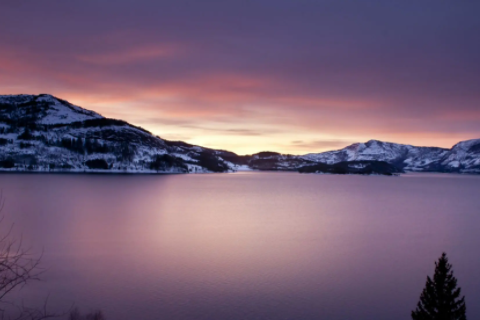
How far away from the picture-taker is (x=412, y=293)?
1814cm

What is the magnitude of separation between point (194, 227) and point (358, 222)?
1968 cm

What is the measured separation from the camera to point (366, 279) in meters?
20.2

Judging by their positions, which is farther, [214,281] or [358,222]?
[358,222]

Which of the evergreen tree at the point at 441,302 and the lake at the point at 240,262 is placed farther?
the lake at the point at 240,262

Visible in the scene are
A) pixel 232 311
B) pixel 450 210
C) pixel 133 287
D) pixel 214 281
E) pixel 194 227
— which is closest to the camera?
pixel 232 311

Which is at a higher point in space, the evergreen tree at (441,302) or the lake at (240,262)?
the evergreen tree at (441,302)

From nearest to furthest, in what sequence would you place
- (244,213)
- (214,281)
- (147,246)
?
1. (214,281)
2. (147,246)
3. (244,213)

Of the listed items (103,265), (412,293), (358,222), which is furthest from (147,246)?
(358,222)

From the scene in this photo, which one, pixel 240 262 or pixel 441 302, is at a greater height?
pixel 441 302

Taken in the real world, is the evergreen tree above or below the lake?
above

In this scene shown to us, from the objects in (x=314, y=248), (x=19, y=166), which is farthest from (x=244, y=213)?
(x=19, y=166)

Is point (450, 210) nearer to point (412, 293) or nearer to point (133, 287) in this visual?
point (412, 293)

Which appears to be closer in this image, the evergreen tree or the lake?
the evergreen tree

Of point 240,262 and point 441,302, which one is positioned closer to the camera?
point 441,302
